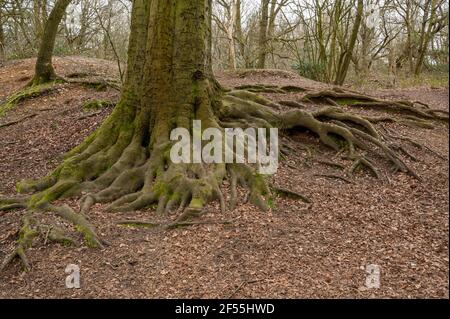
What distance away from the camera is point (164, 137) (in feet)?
20.6

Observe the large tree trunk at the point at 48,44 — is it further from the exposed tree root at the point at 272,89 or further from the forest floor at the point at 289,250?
the forest floor at the point at 289,250

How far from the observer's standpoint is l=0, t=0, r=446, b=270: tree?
5.72 m

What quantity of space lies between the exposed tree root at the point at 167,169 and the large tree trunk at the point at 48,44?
212 inches

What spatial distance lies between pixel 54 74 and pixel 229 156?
824 centimetres

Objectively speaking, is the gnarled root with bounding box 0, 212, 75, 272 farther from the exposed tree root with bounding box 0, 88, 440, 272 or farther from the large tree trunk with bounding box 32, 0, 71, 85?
the large tree trunk with bounding box 32, 0, 71, 85

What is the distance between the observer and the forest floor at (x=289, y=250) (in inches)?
161

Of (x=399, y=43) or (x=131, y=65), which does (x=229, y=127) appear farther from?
(x=399, y=43)

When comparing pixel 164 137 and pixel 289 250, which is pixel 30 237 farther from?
pixel 289 250

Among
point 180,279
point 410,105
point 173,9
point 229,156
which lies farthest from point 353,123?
point 180,279

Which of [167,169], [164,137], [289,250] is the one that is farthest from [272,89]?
[289,250]

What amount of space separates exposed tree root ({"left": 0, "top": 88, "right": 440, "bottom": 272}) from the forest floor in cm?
17

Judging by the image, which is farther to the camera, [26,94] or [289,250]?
[26,94]

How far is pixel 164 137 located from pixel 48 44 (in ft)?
22.5

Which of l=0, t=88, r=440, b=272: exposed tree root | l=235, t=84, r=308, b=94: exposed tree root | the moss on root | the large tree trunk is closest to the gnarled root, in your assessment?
l=0, t=88, r=440, b=272: exposed tree root
